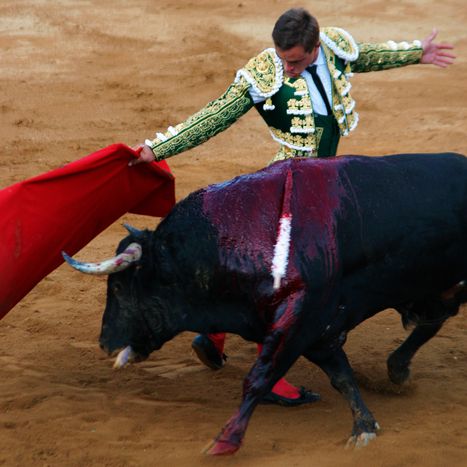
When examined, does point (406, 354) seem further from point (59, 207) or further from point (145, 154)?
point (59, 207)

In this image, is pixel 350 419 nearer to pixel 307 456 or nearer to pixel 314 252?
pixel 307 456

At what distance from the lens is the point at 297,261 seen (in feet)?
14.5

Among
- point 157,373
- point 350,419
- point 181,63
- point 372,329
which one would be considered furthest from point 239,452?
point 181,63

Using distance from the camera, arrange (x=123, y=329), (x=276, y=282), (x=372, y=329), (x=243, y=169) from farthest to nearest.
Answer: (x=243, y=169) < (x=372, y=329) < (x=123, y=329) < (x=276, y=282)

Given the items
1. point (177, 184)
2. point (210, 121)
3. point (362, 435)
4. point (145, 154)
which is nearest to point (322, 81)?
point (210, 121)

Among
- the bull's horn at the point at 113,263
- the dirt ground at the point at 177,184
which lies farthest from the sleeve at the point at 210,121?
the dirt ground at the point at 177,184

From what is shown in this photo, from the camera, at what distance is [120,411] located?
205 inches

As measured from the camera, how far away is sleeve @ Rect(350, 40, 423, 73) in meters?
5.18

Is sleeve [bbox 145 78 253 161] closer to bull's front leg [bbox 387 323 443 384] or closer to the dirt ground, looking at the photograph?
the dirt ground

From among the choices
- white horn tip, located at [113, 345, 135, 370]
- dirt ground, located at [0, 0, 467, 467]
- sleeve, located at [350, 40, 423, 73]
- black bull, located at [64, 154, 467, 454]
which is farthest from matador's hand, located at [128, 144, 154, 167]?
dirt ground, located at [0, 0, 467, 467]

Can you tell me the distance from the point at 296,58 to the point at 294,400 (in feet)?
5.33

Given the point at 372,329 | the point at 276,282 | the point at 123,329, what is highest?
the point at 276,282

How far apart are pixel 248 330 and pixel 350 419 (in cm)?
74

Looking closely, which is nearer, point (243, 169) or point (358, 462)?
point (358, 462)
